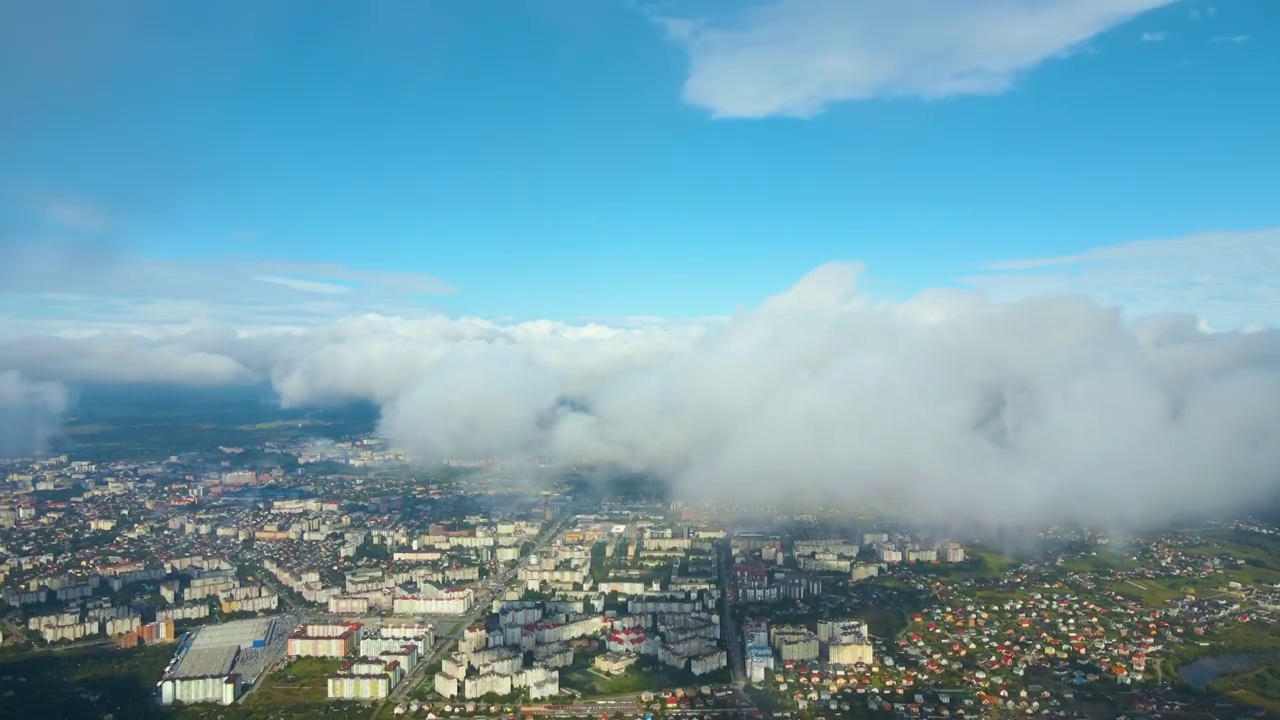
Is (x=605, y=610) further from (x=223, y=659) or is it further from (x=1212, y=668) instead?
(x=1212, y=668)

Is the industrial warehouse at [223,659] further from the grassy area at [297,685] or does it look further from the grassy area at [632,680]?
the grassy area at [632,680]

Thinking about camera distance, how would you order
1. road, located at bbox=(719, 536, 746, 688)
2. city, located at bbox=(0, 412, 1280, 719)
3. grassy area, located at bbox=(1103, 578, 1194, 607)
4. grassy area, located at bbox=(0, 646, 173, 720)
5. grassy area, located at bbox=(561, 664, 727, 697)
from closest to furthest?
grassy area, located at bbox=(0, 646, 173, 720) < city, located at bbox=(0, 412, 1280, 719) < grassy area, located at bbox=(561, 664, 727, 697) < road, located at bbox=(719, 536, 746, 688) < grassy area, located at bbox=(1103, 578, 1194, 607)

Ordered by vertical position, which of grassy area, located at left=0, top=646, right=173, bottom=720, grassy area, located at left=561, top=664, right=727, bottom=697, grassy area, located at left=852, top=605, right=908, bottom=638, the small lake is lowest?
the small lake

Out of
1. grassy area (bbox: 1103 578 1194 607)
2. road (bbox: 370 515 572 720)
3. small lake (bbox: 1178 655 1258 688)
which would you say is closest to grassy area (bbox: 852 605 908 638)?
small lake (bbox: 1178 655 1258 688)

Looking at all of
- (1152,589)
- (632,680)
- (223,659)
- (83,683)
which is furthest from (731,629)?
(83,683)

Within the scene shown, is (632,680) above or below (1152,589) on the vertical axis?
below

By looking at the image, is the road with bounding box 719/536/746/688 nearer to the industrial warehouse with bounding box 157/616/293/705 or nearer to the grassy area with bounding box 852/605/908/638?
the grassy area with bounding box 852/605/908/638

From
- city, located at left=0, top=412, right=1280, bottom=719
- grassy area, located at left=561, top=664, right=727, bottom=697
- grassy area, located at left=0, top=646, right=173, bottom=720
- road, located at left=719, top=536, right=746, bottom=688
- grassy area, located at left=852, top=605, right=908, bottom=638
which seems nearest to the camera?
grassy area, located at left=0, top=646, right=173, bottom=720
